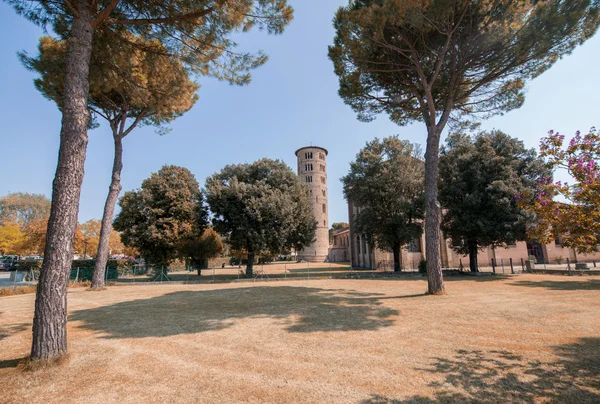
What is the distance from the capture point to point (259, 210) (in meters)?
22.7

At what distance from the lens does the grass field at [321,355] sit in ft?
12.5

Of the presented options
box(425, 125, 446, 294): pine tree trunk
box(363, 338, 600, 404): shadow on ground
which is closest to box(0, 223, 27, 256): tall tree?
box(425, 125, 446, 294): pine tree trunk

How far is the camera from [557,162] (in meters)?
5.55

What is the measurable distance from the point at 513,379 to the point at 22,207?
93.9m

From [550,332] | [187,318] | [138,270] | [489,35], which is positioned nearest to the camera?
[550,332]

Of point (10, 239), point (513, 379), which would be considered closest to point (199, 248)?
point (10, 239)

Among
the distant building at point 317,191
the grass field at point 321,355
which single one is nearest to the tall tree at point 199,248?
the grass field at point 321,355

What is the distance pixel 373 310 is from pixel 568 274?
2007 centimetres

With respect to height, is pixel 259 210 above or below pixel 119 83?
below

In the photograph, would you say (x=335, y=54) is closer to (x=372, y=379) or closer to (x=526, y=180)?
(x=372, y=379)

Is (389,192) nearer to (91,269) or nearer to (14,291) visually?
(14,291)

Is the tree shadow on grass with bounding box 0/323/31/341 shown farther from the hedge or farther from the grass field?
the hedge

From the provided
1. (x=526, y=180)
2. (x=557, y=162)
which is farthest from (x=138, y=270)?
(x=526, y=180)

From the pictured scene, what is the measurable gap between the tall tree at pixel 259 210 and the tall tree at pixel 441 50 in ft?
36.5
